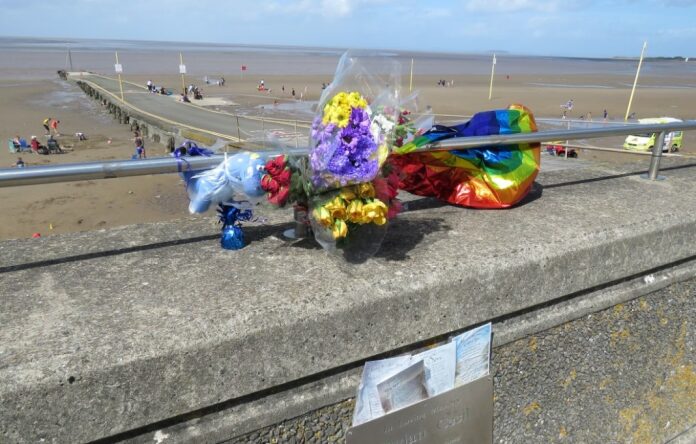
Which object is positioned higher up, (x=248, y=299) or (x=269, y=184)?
(x=269, y=184)

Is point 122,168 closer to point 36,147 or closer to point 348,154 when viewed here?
point 348,154

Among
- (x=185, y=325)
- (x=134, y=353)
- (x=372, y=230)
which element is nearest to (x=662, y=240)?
(x=372, y=230)

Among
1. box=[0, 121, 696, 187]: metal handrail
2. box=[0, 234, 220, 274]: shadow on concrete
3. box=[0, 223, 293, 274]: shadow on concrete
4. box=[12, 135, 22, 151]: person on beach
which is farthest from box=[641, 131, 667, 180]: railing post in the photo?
box=[12, 135, 22, 151]: person on beach

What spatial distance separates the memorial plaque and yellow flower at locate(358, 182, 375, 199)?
0.76 m

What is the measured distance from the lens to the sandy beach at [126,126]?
578 inches

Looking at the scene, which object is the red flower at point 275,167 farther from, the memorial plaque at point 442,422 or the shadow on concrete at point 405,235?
the memorial plaque at point 442,422

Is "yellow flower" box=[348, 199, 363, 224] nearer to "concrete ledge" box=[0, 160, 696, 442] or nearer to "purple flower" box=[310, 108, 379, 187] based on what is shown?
"purple flower" box=[310, 108, 379, 187]

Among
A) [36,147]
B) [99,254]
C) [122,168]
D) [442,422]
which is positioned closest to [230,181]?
[122,168]

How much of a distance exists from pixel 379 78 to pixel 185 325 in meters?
1.17

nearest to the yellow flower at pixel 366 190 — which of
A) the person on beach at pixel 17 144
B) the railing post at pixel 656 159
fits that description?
the railing post at pixel 656 159

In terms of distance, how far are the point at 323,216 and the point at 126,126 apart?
33270 millimetres

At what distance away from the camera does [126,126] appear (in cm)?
3148

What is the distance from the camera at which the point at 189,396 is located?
140 centimetres

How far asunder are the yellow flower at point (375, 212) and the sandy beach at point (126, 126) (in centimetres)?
59
